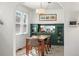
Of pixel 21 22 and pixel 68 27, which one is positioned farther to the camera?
pixel 21 22

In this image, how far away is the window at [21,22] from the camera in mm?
2288

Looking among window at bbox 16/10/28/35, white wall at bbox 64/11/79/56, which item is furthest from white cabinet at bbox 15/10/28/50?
white wall at bbox 64/11/79/56

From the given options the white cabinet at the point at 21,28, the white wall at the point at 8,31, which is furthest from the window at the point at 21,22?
the white wall at the point at 8,31

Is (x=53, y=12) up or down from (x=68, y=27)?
up

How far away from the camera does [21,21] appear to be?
7.94 ft

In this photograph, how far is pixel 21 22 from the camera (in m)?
2.43

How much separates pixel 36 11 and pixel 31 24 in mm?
267

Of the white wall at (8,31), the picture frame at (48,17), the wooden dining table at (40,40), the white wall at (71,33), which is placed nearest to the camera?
the white wall at (8,31)

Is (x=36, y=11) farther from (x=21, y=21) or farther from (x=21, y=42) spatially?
(x=21, y=42)

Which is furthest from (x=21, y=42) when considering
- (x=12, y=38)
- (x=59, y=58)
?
(x=59, y=58)

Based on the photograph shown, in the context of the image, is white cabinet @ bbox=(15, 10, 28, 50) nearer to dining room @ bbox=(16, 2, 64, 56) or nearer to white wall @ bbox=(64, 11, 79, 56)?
dining room @ bbox=(16, 2, 64, 56)

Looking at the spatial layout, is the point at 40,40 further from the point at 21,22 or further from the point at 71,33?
the point at 71,33

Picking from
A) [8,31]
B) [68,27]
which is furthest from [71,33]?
[8,31]

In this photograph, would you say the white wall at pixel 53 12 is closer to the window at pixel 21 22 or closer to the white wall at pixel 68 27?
the white wall at pixel 68 27
